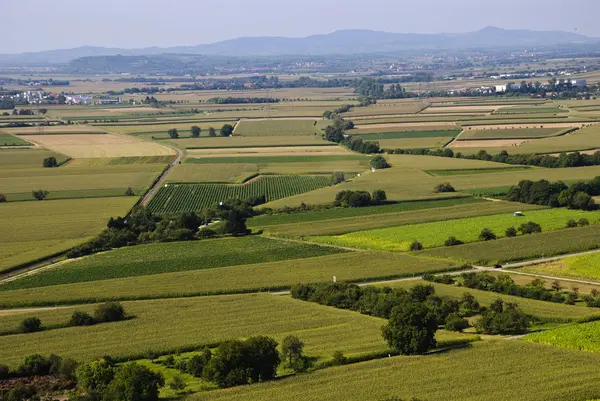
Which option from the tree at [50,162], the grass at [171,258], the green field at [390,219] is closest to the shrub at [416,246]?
the grass at [171,258]

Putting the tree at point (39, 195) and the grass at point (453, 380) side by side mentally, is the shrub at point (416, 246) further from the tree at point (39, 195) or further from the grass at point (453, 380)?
the tree at point (39, 195)

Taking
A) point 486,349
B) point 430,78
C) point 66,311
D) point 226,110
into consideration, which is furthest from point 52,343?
point 430,78

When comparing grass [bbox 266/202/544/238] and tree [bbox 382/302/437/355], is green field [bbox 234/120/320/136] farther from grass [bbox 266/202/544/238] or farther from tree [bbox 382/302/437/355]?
tree [bbox 382/302/437/355]

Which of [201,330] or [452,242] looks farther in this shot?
[452,242]

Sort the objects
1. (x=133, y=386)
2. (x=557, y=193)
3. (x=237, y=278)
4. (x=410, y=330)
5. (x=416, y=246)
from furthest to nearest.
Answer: (x=557, y=193) < (x=416, y=246) < (x=237, y=278) < (x=410, y=330) < (x=133, y=386)

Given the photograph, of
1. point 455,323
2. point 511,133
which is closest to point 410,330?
point 455,323

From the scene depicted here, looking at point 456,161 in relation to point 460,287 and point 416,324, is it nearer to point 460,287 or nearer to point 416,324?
point 460,287

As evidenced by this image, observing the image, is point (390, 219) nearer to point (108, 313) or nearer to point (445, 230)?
point (445, 230)

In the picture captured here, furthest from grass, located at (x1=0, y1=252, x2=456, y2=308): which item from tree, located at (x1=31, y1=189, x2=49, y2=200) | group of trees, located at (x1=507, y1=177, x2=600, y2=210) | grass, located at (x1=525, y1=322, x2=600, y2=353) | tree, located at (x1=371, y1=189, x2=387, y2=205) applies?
tree, located at (x1=31, y1=189, x2=49, y2=200)
